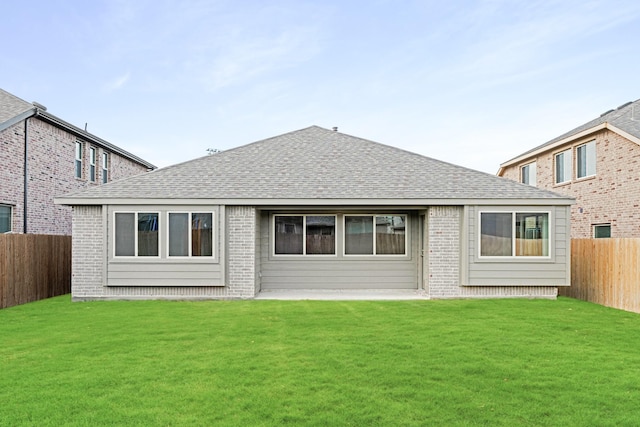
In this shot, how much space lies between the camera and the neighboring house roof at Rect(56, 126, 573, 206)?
1124cm

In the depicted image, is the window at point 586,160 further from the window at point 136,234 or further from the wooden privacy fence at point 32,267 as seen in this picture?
the wooden privacy fence at point 32,267

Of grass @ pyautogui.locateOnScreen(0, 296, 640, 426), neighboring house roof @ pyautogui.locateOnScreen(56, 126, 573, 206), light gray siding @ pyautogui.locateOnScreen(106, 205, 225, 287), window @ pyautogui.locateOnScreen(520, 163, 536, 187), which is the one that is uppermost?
window @ pyautogui.locateOnScreen(520, 163, 536, 187)

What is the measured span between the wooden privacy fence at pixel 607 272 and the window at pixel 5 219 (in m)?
17.1

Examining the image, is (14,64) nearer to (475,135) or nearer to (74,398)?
(74,398)

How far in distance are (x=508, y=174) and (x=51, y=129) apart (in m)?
21.6

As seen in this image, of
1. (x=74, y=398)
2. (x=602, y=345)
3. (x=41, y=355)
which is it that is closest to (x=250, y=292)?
(x=41, y=355)

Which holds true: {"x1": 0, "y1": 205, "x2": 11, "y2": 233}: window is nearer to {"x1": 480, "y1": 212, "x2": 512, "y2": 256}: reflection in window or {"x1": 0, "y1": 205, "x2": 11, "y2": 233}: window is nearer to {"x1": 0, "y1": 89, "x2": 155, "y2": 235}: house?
{"x1": 0, "y1": 89, "x2": 155, "y2": 235}: house

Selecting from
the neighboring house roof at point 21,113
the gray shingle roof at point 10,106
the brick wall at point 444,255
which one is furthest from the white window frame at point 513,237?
the gray shingle roof at point 10,106

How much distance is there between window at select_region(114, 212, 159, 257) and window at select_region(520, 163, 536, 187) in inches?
680

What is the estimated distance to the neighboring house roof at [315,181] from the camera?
1124 cm

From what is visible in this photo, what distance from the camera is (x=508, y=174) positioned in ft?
77.6

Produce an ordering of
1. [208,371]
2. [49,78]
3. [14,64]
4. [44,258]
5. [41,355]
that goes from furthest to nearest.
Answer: [49,78]
[14,64]
[44,258]
[41,355]
[208,371]

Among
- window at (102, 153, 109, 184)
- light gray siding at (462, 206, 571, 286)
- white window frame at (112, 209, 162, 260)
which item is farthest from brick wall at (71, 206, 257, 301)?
window at (102, 153, 109, 184)

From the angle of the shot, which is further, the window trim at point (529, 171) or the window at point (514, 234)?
the window trim at point (529, 171)
